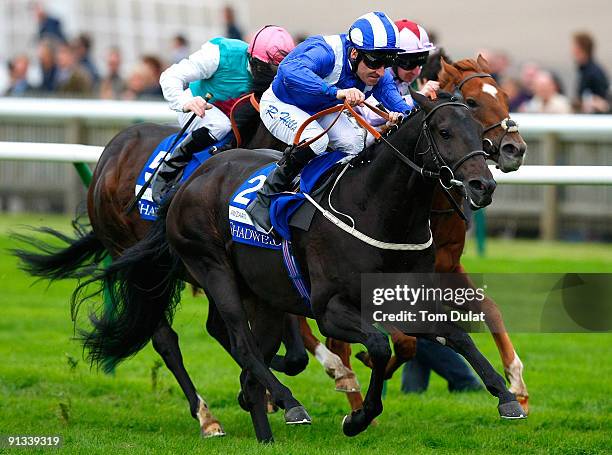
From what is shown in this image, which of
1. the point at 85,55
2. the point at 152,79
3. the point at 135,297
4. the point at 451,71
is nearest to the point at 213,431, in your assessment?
the point at 135,297

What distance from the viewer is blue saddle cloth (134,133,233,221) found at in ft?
24.2

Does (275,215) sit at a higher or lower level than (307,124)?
lower

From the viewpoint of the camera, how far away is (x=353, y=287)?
611 cm

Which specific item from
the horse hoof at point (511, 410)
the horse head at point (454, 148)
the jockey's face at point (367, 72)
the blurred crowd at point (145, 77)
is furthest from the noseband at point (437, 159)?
the blurred crowd at point (145, 77)

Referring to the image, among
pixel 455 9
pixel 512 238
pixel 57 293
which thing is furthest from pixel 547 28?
pixel 57 293

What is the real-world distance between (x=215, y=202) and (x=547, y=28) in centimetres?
1762

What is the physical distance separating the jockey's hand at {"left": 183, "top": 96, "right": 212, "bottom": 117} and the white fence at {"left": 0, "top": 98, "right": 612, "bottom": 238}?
4.45 m

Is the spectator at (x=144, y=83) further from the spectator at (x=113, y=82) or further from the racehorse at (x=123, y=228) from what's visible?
the racehorse at (x=123, y=228)

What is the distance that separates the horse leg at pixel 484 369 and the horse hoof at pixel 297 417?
0.68m

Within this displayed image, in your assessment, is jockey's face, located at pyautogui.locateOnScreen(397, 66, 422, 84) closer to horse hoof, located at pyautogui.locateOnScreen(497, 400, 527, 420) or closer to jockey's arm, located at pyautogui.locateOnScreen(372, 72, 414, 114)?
jockey's arm, located at pyautogui.locateOnScreen(372, 72, 414, 114)

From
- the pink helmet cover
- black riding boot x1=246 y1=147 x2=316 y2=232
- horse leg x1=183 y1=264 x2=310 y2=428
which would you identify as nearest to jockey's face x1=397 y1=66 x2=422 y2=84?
the pink helmet cover

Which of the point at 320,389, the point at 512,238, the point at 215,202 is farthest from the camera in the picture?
the point at 512,238

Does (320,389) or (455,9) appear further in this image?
(455,9)

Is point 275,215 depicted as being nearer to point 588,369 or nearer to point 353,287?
point 353,287
